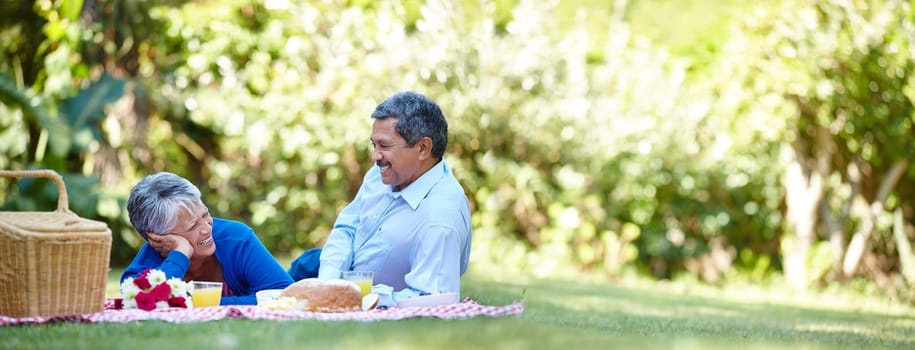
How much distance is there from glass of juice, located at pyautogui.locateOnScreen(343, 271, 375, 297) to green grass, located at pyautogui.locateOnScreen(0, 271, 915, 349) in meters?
0.47

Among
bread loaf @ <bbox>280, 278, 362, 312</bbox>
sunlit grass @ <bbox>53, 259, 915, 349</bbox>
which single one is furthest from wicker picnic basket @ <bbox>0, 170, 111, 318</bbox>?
bread loaf @ <bbox>280, 278, 362, 312</bbox>

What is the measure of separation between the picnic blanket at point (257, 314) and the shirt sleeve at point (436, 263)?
236 mm

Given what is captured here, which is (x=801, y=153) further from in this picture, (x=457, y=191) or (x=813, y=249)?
(x=457, y=191)

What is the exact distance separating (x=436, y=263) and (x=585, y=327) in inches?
25.9

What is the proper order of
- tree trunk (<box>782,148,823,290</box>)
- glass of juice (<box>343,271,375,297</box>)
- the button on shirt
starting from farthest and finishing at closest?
tree trunk (<box>782,148,823,290</box>) → the button on shirt → glass of juice (<box>343,271,375,297</box>)

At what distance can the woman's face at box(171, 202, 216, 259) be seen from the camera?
4250mm

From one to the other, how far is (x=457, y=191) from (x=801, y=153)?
5668mm

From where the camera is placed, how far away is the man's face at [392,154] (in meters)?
4.55

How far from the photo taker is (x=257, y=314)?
3826 millimetres

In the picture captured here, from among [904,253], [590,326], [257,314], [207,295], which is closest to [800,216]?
[904,253]

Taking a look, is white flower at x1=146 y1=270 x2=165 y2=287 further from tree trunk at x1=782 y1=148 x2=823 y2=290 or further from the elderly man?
tree trunk at x1=782 y1=148 x2=823 y2=290

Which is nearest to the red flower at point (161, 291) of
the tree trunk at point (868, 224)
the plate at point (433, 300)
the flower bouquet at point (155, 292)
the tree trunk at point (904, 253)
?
the flower bouquet at point (155, 292)

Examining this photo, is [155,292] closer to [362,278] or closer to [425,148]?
[362,278]

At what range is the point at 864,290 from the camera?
9.25m
